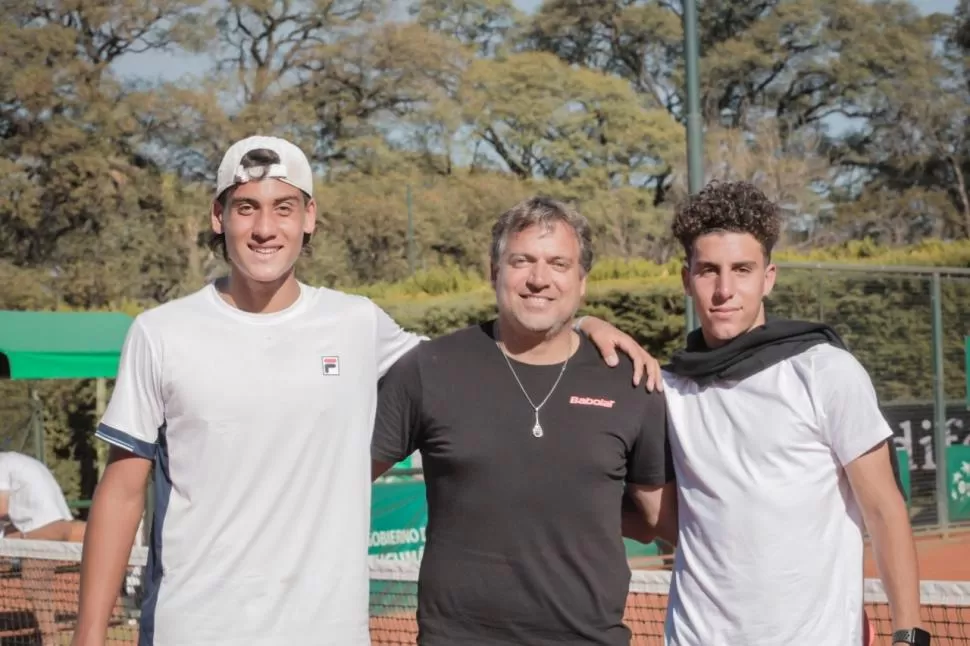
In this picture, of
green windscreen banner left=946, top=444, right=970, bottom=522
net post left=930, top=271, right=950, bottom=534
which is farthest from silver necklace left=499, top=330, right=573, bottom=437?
green windscreen banner left=946, top=444, right=970, bottom=522

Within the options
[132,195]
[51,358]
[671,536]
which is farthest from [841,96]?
[671,536]

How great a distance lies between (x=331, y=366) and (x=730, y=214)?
109 cm

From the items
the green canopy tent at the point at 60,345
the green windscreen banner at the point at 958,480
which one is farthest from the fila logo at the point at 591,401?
the green windscreen banner at the point at 958,480

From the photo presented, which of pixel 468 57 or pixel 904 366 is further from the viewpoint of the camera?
pixel 468 57

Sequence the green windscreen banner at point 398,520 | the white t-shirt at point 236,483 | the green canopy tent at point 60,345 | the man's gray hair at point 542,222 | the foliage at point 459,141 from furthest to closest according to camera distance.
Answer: the foliage at point 459,141
the green canopy tent at point 60,345
the green windscreen banner at point 398,520
the man's gray hair at point 542,222
the white t-shirt at point 236,483

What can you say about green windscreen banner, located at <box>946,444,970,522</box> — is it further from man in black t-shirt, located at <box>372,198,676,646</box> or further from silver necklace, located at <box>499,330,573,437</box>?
silver necklace, located at <box>499,330,573,437</box>

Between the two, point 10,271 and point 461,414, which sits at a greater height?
point 10,271

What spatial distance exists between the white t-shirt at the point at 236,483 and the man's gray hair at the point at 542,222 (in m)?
0.67

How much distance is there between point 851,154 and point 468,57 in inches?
487

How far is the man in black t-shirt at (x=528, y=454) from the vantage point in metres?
3.29

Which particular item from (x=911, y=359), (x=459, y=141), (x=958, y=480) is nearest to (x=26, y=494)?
(x=911, y=359)

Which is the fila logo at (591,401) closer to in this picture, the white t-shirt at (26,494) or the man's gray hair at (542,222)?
the man's gray hair at (542,222)

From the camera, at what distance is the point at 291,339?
3211 mm

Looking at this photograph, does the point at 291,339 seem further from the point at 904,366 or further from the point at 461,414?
the point at 904,366
